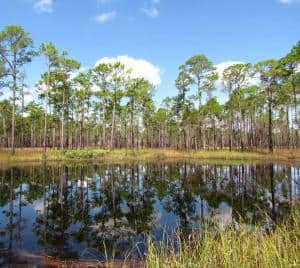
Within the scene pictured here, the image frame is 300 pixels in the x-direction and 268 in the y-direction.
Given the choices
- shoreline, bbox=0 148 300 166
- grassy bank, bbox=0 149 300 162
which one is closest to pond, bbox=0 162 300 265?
shoreline, bbox=0 148 300 166

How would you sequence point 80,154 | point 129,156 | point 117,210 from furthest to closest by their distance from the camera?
point 129,156, point 80,154, point 117,210

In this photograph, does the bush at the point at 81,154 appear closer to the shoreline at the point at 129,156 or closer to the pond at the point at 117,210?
the shoreline at the point at 129,156

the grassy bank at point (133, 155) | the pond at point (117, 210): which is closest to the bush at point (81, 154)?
the grassy bank at point (133, 155)

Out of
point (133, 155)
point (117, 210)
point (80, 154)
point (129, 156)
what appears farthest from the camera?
point (133, 155)

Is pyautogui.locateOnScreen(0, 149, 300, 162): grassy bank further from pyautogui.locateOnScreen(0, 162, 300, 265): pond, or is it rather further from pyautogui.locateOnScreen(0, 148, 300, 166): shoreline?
pyautogui.locateOnScreen(0, 162, 300, 265): pond

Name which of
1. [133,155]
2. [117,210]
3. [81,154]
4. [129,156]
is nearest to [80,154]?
[81,154]

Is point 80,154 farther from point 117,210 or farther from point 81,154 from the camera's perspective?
point 117,210

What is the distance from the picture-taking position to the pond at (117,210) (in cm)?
792

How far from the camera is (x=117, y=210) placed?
1224 cm

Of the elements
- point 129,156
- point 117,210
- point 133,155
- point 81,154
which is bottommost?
point 117,210

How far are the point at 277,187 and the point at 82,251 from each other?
13655 mm

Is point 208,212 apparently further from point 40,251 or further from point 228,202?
point 40,251

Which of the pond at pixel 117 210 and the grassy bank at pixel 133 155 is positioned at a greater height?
the grassy bank at pixel 133 155

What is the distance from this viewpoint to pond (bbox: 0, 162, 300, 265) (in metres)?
Result: 7.92
